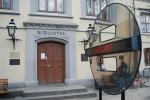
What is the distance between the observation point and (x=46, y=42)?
12.7 m

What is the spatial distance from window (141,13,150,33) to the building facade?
388cm

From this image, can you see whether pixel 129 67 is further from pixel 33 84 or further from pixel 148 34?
pixel 148 34

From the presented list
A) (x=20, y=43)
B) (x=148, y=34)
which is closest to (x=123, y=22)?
(x=20, y=43)

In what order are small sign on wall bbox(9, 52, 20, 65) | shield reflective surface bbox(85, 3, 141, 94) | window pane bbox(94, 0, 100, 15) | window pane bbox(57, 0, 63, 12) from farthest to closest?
window pane bbox(94, 0, 100, 15) < window pane bbox(57, 0, 63, 12) < small sign on wall bbox(9, 52, 20, 65) < shield reflective surface bbox(85, 3, 141, 94)

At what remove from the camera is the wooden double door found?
40.9 feet

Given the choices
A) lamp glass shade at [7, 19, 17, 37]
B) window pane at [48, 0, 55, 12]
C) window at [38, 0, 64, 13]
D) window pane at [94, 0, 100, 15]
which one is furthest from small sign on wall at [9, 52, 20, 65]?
window pane at [94, 0, 100, 15]

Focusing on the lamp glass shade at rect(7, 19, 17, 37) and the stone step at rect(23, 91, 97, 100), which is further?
the lamp glass shade at rect(7, 19, 17, 37)

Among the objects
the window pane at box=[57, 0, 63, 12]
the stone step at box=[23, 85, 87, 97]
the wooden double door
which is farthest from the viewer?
the window pane at box=[57, 0, 63, 12]

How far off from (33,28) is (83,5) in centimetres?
326

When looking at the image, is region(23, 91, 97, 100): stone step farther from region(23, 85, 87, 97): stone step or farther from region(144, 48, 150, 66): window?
region(144, 48, 150, 66): window

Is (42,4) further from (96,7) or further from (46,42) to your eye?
(96,7)

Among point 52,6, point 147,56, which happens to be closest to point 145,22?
point 147,56

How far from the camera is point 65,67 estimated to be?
12.9 metres

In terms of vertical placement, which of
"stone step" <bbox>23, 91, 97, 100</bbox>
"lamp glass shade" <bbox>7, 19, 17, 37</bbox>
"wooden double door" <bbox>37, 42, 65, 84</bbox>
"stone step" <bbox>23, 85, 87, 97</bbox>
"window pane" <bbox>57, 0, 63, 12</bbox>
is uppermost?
→ "window pane" <bbox>57, 0, 63, 12</bbox>
